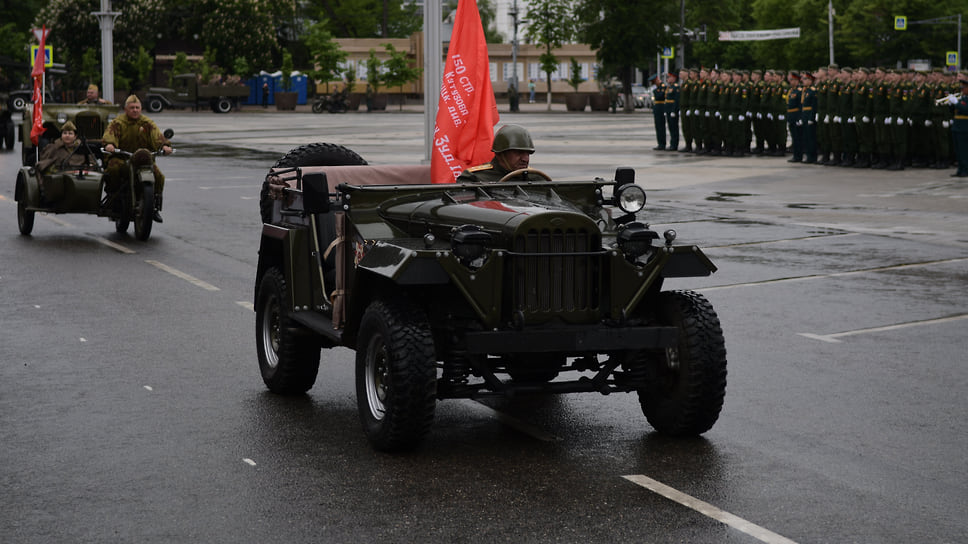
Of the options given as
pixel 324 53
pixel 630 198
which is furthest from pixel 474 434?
pixel 324 53

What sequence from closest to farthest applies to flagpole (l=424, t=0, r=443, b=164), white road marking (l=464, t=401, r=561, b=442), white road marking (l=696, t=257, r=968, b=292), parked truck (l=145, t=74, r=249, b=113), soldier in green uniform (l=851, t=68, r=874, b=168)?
white road marking (l=464, t=401, r=561, b=442)
white road marking (l=696, t=257, r=968, b=292)
flagpole (l=424, t=0, r=443, b=164)
soldier in green uniform (l=851, t=68, r=874, b=168)
parked truck (l=145, t=74, r=249, b=113)

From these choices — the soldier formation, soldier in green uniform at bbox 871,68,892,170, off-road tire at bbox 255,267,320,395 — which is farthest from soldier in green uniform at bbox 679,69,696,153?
off-road tire at bbox 255,267,320,395

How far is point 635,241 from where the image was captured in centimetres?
712

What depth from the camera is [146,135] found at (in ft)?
58.2

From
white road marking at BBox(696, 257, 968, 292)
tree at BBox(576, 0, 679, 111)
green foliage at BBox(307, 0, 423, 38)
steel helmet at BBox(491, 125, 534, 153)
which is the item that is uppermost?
green foliage at BBox(307, 0, 423, 38)

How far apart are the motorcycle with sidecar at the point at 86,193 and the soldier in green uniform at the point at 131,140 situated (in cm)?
7

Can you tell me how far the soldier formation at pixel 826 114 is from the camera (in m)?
27.8

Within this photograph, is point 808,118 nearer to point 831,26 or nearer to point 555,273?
point 555,273

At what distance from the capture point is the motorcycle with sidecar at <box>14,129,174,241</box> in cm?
1722

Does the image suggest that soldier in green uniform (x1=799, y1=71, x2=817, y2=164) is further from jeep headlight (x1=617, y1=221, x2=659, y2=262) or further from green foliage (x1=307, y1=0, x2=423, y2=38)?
green foliage (x1=307, y1=0, x2=423, y2=38)

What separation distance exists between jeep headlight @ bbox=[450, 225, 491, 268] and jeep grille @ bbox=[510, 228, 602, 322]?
6.4 inches

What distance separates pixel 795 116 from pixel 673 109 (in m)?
5.28

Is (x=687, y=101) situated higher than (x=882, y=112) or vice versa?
(x=687, y=101)

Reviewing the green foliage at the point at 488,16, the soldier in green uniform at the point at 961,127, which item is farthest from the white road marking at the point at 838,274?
the green foliage at the point at 488,16
